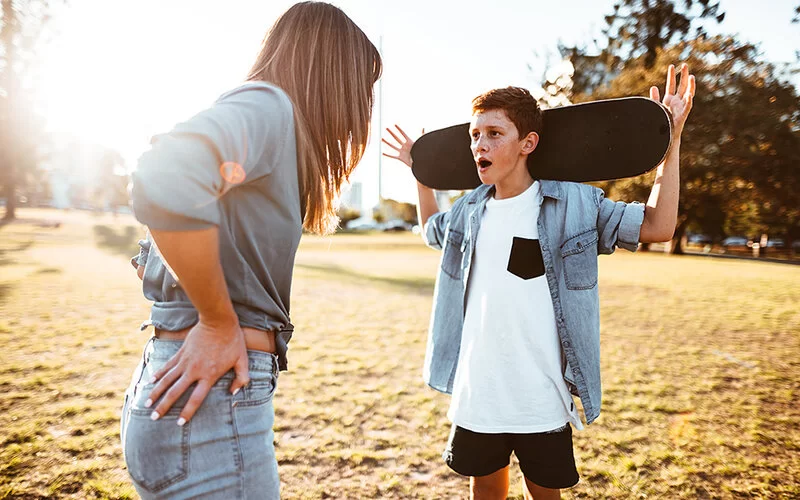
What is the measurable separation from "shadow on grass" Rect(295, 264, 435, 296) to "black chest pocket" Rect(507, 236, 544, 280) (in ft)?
33.8

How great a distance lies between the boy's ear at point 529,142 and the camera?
232 cm

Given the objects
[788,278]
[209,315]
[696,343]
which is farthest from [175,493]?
[788,278]

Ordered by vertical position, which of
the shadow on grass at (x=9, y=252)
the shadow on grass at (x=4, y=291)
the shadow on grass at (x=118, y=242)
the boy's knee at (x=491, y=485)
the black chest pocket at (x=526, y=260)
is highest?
the black chest pocket at (x=526, y=260)

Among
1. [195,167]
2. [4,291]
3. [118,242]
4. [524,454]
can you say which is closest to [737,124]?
[524,454]

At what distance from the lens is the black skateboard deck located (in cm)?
211

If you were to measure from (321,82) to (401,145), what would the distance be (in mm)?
1599

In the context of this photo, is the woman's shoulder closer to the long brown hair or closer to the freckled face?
the long brown hair

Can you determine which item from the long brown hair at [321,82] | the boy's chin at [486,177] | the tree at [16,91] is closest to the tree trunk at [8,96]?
the tree at [16,91]

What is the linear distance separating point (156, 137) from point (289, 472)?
2.96 metres

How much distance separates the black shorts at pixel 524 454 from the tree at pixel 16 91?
129ft

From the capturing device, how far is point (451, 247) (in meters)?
2.54

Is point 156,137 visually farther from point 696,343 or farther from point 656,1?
point 696,343

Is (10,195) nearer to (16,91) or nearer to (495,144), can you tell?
(16,91)

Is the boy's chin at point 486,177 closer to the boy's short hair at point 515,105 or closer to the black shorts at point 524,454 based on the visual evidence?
the boy's short hair at point 515,105
